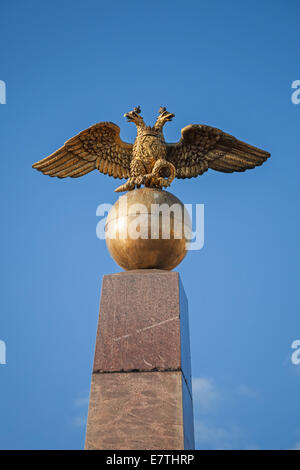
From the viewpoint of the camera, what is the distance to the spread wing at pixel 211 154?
6.55 meters

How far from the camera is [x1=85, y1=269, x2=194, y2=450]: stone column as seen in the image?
145 inches

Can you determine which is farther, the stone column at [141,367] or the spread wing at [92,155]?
the spread wing at [92,155]

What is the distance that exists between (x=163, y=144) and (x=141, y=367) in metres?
3.24

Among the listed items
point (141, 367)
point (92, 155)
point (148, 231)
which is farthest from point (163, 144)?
point (141, 367)

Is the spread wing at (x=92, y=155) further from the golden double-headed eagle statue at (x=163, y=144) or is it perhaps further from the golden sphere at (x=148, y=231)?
the golden sphere at (x=148, y=231)

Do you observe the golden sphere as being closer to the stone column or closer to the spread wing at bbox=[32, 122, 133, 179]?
the stone column

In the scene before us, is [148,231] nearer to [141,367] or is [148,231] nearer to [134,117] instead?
[141,367]

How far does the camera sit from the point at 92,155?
21.8ft

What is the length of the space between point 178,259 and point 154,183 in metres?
1.15

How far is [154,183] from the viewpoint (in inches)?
217

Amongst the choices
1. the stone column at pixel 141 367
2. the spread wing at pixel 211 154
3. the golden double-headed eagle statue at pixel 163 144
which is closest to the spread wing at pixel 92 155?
the golden double-headed eagle statue at pixel 163 144

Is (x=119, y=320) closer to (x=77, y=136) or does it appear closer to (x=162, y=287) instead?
(x=162, y=287)

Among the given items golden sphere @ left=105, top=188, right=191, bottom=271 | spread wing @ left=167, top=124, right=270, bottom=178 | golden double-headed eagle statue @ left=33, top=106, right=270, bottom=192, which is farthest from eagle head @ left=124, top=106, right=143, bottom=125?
golden sphere @ left=105, top=188, right=191, bottom=271

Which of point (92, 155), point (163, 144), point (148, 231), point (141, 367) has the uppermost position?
point (92, 155)
